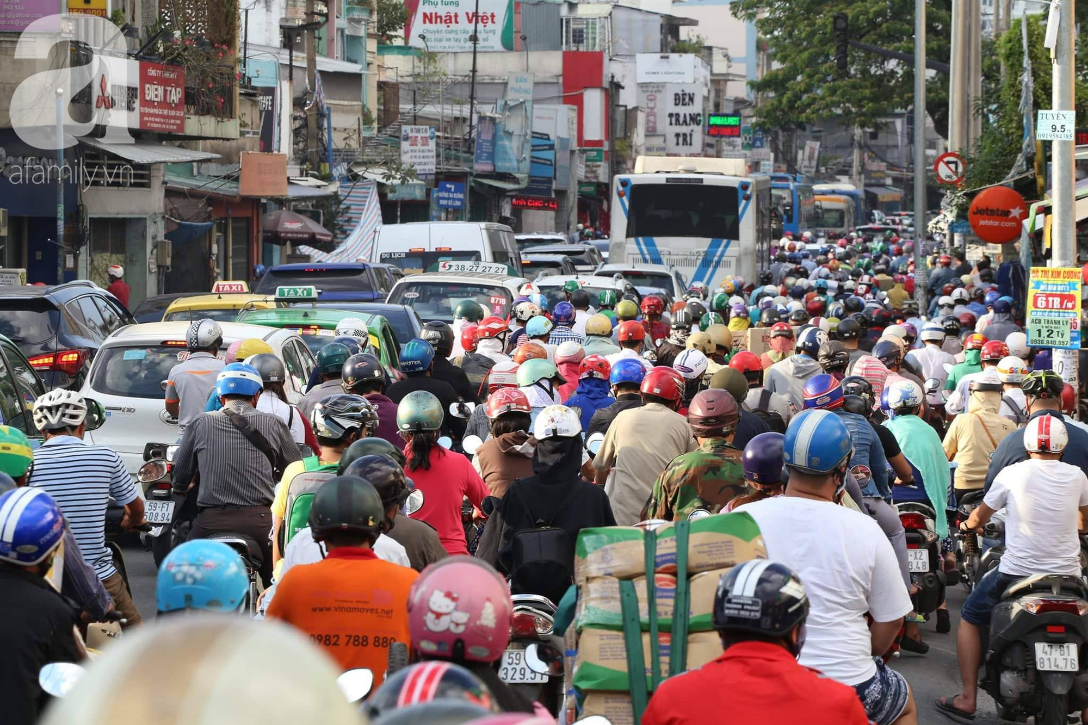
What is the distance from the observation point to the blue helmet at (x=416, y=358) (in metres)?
10.9

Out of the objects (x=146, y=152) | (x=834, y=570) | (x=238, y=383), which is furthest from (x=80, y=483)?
(x=146, y=152)

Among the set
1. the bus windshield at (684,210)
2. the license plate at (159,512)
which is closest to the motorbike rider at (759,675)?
the license plate at (159,512)

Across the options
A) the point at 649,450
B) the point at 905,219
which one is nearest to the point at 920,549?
the point at 649,450

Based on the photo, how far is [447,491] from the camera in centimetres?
735

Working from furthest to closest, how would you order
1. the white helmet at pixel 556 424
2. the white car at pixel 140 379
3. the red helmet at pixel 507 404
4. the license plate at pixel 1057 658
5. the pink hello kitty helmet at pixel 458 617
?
the white car at pixel 140 379, the red helmet at pixel 507 404, the license plate at pixel 1057 658, the white helmet at pixel 556 424, the pink hello kitty helmet at pixel 458 617

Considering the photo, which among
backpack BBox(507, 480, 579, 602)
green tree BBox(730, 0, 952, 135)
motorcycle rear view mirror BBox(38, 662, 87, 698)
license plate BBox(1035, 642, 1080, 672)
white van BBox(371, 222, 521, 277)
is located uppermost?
green tree BBox(730, 0, 952, 135)

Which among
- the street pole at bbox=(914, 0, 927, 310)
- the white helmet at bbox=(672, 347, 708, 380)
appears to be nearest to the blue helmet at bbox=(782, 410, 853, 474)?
the white helmet at bbox=(672, 347, 708, 380)

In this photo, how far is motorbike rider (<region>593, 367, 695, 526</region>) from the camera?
318 inches

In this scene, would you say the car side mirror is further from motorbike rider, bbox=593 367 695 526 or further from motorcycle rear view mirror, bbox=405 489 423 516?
motorbike rider, bbox=593 367 695 526

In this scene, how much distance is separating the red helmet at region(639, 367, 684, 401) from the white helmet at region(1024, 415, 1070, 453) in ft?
5.92

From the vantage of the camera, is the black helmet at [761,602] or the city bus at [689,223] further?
the city bus at [689,223]

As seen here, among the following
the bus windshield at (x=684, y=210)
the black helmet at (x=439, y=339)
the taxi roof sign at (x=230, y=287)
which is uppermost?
the bus windshield at (x=684, y=210)

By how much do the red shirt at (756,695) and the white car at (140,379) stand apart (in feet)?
25.1

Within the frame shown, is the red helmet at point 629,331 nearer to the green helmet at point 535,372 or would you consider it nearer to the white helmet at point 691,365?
the white helmet at point 691,365
